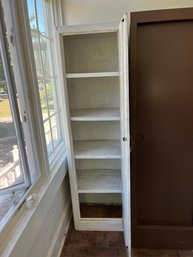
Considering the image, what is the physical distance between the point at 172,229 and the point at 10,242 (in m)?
1.30

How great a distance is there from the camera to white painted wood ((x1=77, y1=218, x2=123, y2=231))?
6.27 ft

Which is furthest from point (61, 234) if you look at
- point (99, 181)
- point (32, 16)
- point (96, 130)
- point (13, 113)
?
point (32, 16)

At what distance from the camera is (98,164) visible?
214 cm

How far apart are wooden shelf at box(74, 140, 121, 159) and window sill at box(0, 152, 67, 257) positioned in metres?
0.21

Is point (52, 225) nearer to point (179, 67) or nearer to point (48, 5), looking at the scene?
point (179, 67)

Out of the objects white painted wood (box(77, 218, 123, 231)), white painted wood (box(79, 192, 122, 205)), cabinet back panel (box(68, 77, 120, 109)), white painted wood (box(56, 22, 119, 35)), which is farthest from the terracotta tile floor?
white painted wood (box(56, 22, 119, 35))

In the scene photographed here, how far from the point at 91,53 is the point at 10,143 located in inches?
45.6

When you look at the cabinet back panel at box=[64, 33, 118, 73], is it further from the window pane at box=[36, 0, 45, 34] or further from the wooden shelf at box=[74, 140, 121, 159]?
the wooden shelf at box=[74, 140, 121, 159]

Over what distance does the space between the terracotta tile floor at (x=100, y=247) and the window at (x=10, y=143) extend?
34.7 inches

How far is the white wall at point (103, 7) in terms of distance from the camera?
1679 millimetres

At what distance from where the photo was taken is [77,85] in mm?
1922

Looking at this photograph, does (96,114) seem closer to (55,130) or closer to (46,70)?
(55,130)

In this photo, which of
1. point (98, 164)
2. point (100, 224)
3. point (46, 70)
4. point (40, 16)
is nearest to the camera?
point (40, 16)

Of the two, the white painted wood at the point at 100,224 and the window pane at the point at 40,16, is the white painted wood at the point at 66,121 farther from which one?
the window pane at the point at 40,16
